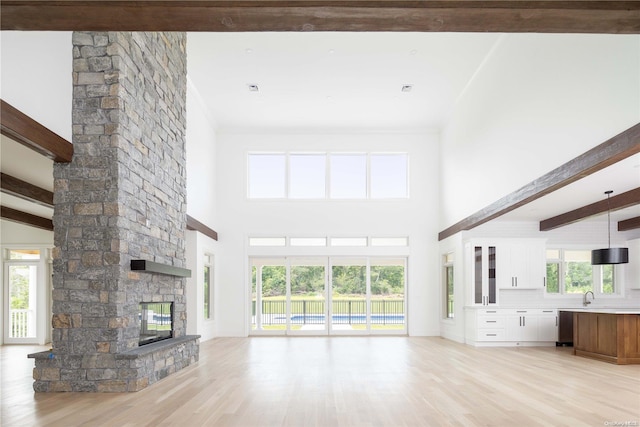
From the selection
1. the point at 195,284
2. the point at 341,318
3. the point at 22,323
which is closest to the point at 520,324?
the point at 341,318

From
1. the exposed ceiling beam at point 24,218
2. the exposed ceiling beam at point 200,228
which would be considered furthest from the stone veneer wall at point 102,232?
the exposed ceiling beam at point 24,218

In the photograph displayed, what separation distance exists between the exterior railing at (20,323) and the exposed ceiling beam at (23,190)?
449 centimetres

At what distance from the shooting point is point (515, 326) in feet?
37.1

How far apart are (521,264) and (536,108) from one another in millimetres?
4640

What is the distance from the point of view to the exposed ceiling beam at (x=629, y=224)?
11318 millimetres

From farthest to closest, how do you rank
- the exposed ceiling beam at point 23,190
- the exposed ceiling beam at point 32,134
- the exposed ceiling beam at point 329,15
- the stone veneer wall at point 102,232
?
the exposed ceiling beam at point 23,190
the stone veneer wall at point 102,232
the exposed ceiling beam at point 32,134
the exposed ceiling beam at point 329,15

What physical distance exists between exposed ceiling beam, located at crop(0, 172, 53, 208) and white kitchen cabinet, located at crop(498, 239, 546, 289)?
848 cm

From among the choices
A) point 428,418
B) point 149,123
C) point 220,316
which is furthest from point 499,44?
point 220,316

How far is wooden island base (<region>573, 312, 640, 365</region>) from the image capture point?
874 cm

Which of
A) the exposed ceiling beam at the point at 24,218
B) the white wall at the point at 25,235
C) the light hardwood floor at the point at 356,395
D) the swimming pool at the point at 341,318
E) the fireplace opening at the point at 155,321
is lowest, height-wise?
the swimming pool at the point at 341,318

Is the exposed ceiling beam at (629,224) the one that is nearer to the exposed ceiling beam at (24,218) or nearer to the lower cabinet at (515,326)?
the lower cabinet at (515,326)

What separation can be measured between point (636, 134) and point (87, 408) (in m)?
5.75

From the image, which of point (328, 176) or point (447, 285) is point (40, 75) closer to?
point (328, 176)

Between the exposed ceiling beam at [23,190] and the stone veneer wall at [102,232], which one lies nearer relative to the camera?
the stone veneer wall at [102,232]
